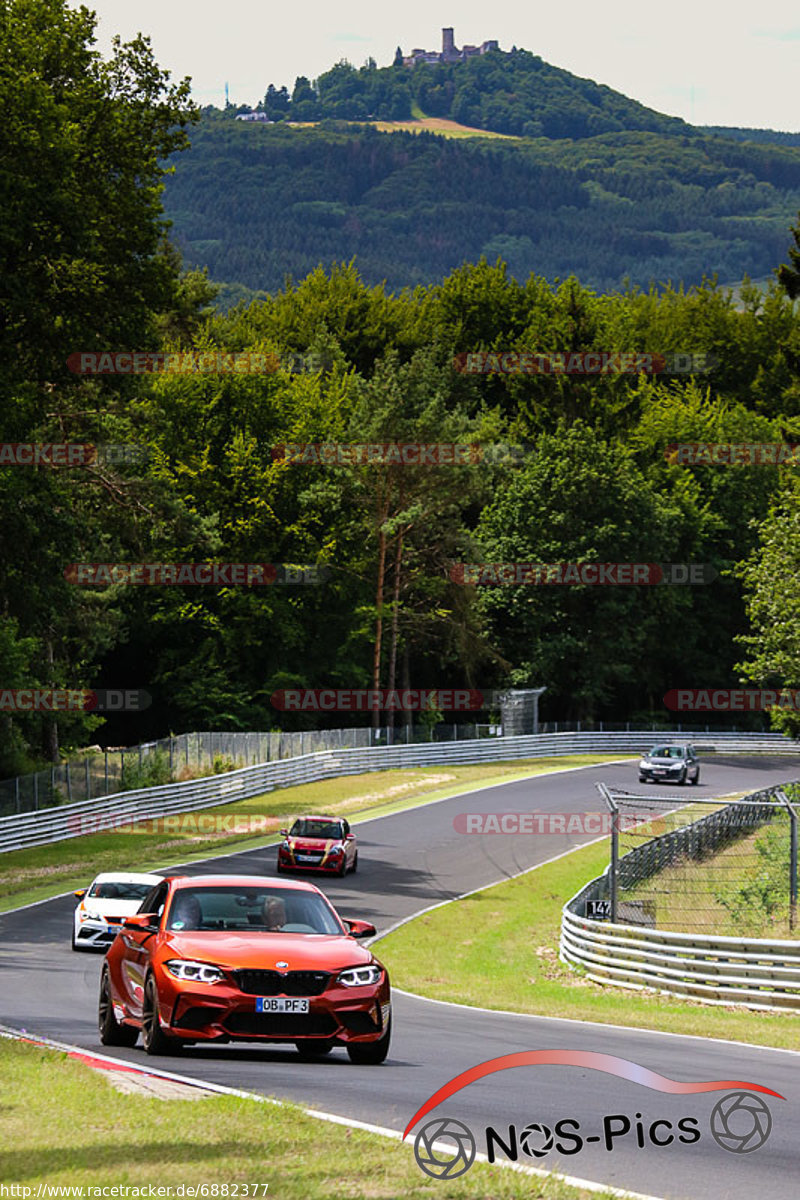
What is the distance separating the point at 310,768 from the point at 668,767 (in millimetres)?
13462

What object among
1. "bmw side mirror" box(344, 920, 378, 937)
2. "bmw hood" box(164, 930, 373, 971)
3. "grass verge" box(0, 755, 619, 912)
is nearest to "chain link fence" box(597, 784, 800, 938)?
"bmw side mirror" box(344, 920, 378, 937)

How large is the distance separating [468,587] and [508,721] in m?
6.91

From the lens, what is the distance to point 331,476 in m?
73.6

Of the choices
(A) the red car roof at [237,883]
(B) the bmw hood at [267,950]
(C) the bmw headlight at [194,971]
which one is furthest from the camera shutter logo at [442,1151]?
(A) the red car roof at [237,883]

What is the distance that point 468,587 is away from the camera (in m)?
76.4

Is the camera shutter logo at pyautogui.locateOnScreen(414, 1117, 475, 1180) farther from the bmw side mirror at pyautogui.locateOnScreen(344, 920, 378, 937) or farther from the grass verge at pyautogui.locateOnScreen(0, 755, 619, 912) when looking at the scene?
the grass verge at pyautogui.locateOnScreen(0, 755, 619, 912)

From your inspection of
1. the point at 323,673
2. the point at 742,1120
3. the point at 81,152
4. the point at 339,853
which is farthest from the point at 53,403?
the point at 742,1120

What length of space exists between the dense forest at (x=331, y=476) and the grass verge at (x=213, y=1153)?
25445 millimetres

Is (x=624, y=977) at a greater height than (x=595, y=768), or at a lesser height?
greater

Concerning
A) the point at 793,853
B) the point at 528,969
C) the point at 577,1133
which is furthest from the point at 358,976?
the point at 528,969

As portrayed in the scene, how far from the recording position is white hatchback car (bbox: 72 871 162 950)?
25.5 meters

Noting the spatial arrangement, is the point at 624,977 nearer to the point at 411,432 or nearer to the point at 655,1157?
the point at 655,1157

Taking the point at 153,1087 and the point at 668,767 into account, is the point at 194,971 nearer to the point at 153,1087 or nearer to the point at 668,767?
the point at 153,1087

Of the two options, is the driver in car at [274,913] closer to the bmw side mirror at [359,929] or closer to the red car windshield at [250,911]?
the red car windshield at [250,911]
